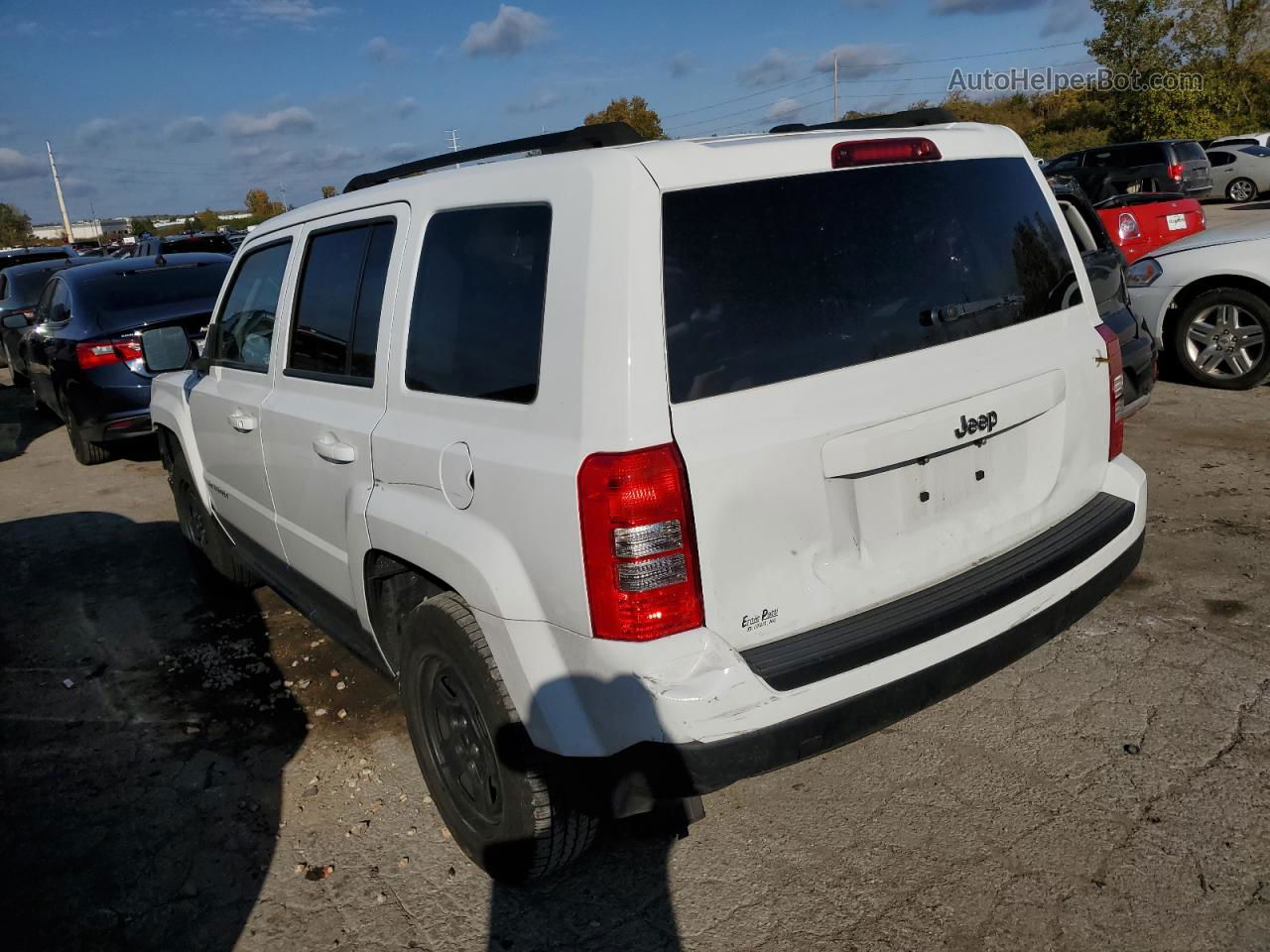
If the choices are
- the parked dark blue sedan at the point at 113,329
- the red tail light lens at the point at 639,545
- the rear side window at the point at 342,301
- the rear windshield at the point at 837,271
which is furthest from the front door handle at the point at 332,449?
the parked dark blue sedan at the point at 113,329

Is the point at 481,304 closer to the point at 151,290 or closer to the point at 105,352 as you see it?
the point at 105,352

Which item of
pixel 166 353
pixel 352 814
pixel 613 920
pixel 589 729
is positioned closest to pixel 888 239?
pixel 589 729

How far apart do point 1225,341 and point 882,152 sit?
6077 mm

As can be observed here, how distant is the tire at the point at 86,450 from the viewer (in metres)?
8.53

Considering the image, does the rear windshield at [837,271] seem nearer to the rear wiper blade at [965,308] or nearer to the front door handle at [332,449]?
the rear wiper blade at [965,308]

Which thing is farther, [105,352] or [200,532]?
[105,352]

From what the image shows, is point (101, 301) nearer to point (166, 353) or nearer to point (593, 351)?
point (166, 353)

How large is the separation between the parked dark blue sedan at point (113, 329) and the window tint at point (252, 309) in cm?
340

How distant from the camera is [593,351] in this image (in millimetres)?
2150

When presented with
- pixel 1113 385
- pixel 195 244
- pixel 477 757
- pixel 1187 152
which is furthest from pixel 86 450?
pixel 1187 152

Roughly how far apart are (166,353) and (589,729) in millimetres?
3332

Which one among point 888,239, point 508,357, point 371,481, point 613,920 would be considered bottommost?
point 613,920

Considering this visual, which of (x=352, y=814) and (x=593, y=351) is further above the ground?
(x=593, y=351)

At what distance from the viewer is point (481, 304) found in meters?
2.55
